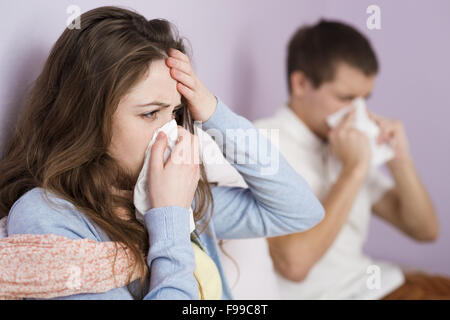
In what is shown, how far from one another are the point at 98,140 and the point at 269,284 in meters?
0.58

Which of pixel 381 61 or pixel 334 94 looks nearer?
pixel 334 94

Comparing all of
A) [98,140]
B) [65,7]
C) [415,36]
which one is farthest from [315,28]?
[98,140]

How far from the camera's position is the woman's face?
0.73m

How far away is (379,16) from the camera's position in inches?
76.2

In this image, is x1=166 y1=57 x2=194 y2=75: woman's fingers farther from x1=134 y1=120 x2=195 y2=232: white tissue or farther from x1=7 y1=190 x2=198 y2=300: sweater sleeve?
x1=7 y1=190 x2=198 y2=300: sweater sleeve

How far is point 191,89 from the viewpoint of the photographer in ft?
2.56

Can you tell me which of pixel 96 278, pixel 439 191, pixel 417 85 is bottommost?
pixel 439 191

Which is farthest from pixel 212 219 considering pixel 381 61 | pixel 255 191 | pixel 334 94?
pixel 381 61

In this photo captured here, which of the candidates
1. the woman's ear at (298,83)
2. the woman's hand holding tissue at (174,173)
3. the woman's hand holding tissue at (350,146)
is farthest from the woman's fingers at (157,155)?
the woman's ear at (298,83)

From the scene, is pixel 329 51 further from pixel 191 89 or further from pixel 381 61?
pixel 191 89

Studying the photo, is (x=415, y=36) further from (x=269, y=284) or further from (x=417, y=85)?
(x=269, y=284)

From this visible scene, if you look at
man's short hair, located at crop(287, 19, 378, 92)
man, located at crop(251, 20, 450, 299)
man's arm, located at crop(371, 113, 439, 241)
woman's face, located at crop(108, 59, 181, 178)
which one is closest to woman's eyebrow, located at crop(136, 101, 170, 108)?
woman's face, located at crop(108, 59, 181, 178)

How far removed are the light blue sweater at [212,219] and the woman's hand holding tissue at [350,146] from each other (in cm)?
48

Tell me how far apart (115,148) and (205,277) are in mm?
253
